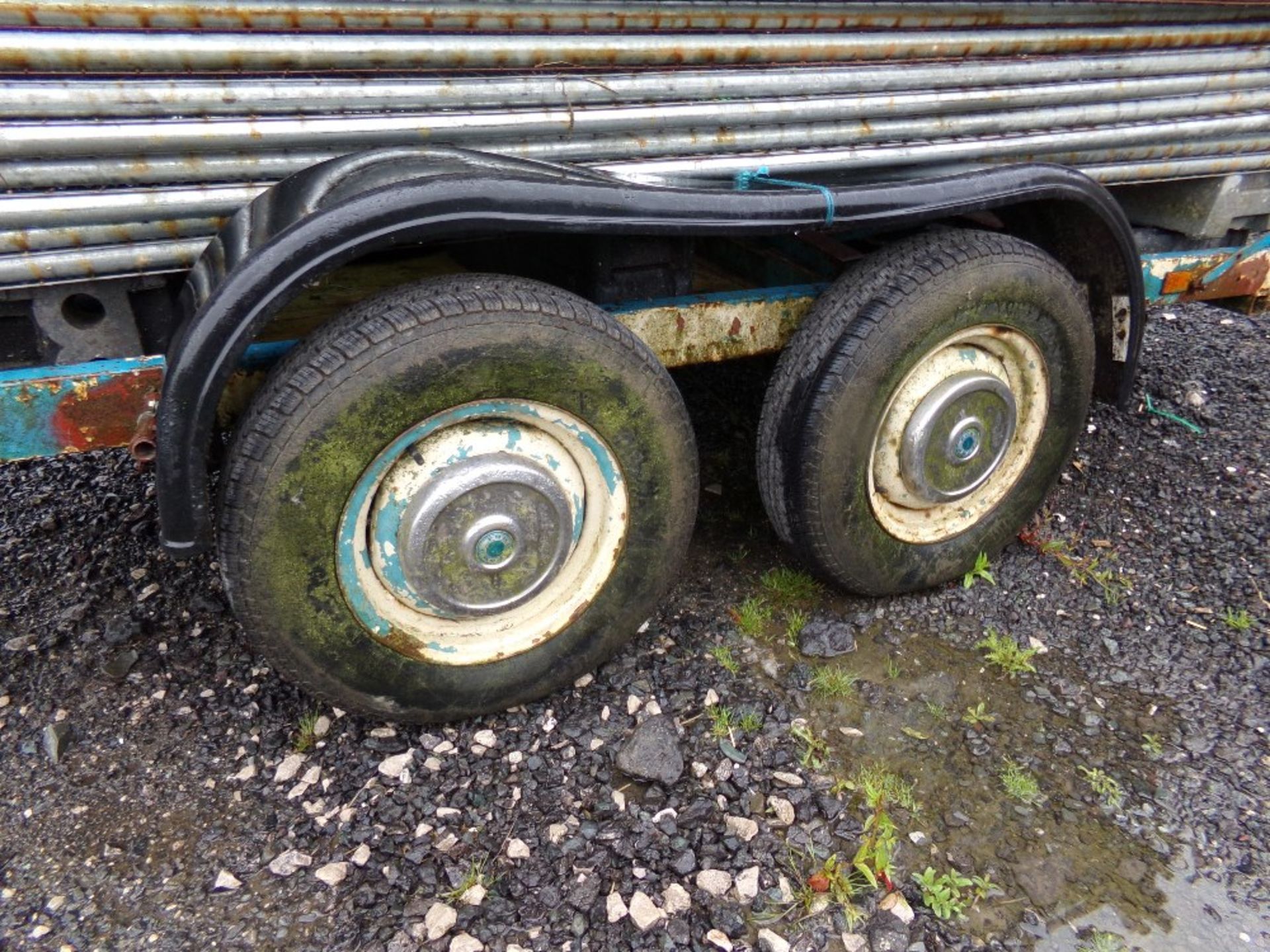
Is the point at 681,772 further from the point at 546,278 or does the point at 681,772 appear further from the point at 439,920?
the point at 546,278

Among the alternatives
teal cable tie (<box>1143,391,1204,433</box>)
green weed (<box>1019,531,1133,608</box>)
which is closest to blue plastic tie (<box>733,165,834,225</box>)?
green weed (<box>1019,531,1133,608</box>)

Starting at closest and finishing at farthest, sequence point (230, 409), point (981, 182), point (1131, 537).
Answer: point (230, 409) → point (981, 182) → point (1131, 537)

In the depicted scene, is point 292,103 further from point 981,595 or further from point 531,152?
point 981,595

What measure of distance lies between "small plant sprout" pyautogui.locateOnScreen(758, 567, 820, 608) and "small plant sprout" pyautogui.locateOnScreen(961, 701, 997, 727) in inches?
20.9

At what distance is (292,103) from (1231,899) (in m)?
2.57

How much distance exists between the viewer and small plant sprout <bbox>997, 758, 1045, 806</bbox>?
87.8 inches

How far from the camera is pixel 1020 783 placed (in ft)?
7.39

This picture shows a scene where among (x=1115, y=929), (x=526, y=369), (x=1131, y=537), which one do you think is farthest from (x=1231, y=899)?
(x=526, y=369)

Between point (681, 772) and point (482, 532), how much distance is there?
747 millimetres

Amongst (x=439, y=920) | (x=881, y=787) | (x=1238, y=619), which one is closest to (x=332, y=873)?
(x=439, y=920)

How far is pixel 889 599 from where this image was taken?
9.18ft

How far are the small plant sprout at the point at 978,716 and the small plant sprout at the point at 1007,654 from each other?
174 mm

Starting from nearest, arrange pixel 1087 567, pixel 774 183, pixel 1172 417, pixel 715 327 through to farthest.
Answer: pixel 774 183 < pixel 715 327 < pixel 1087 567 < pixel 1172 417

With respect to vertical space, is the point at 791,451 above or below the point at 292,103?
below
